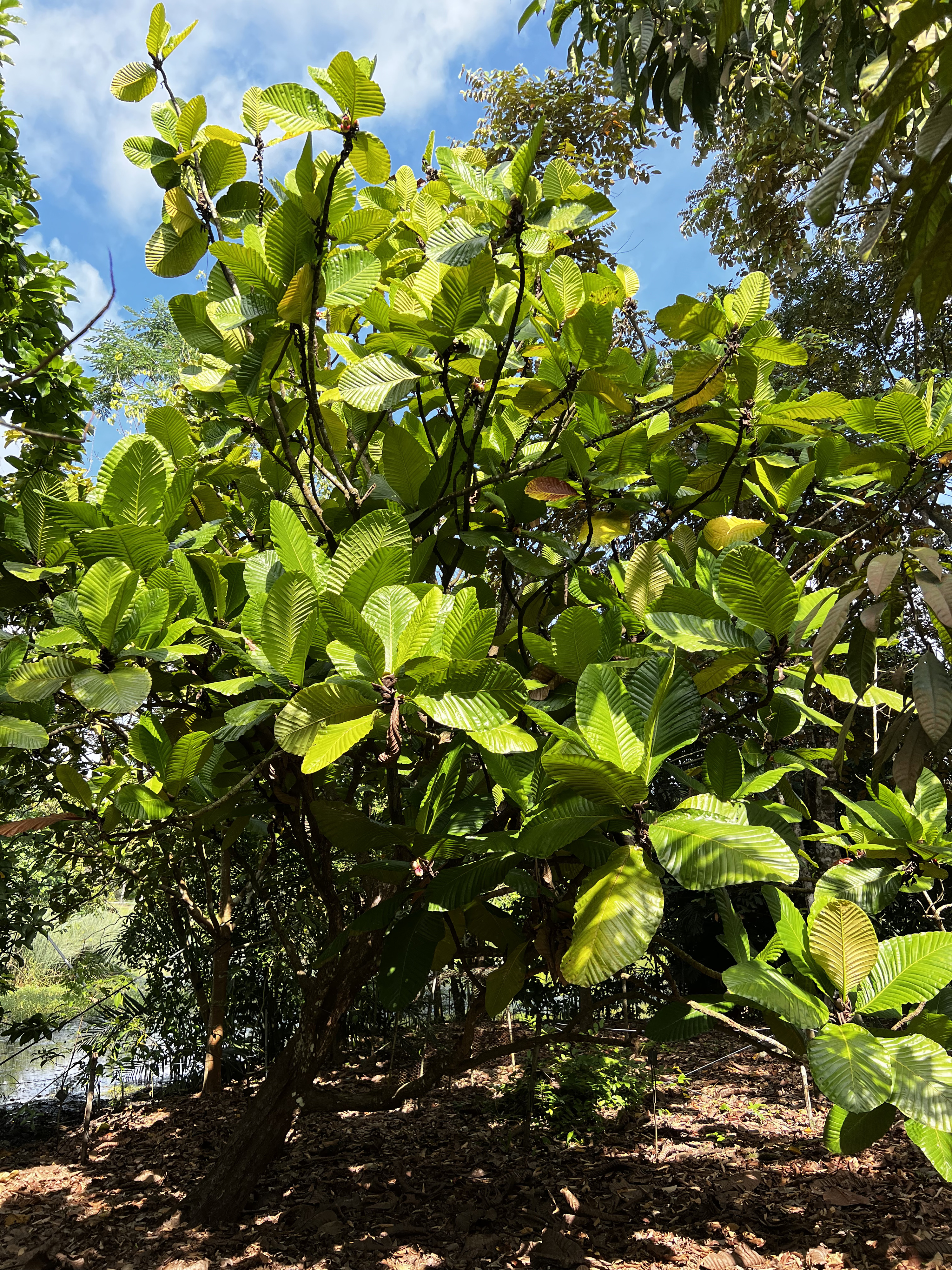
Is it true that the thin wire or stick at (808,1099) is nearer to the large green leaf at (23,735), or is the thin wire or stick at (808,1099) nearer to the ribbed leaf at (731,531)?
the ribbed leaf at (731,531)

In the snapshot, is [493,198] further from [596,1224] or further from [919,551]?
[596,1224]

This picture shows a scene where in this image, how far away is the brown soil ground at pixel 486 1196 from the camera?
8.16ft

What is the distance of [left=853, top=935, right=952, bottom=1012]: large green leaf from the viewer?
0.92 meters

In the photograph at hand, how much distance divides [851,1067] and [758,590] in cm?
56

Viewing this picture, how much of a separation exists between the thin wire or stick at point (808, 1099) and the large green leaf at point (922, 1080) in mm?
2286

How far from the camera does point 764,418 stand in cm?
143

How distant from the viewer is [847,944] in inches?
37.1

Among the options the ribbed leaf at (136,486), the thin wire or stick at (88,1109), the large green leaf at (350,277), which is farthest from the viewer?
the thin wire or stick at (88,1109)

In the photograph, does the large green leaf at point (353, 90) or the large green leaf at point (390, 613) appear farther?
the large green leaf at point (353, 90)

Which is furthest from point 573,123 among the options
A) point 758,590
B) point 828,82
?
point 758,590

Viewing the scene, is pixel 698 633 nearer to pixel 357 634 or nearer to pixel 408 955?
pixel 357 634

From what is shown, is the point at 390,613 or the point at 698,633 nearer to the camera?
the point at 390,613

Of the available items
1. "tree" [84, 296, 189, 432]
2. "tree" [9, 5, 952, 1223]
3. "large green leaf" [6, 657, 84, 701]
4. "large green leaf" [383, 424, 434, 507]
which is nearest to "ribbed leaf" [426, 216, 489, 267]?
"tree" [9, 5, 952, 1223]

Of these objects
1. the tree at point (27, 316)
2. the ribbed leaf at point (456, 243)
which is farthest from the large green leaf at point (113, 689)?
the tree at point (27, 316)
